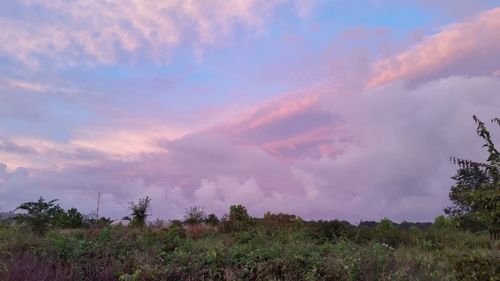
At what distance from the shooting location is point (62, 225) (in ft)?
73.7

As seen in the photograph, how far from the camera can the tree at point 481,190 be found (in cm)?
382

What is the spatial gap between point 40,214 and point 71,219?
1470 mm


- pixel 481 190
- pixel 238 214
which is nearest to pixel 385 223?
pixel 238 214

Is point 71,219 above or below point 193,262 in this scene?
above

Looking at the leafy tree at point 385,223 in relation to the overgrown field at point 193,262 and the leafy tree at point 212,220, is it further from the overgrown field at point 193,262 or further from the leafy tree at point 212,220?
the overgrown field at point 193,262

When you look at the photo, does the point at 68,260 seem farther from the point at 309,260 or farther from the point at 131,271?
the point at 309,260

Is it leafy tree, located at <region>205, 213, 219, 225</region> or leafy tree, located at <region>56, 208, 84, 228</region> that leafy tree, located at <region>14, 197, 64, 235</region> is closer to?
leafy tree, located at <region>56, 208, 84, 228</region>

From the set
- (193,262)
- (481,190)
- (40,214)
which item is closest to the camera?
(481,190)

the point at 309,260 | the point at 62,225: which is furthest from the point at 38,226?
the point at 309,260

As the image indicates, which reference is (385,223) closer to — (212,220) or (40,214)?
(212,220)

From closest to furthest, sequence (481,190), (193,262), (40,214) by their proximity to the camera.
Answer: (481,190), (193,262), (40,214)

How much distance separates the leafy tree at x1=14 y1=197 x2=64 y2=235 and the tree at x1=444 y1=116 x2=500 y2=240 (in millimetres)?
18893

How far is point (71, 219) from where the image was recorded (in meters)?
23.8

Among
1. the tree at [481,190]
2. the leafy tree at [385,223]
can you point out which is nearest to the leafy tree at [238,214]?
the leafy tree at [385,223]
